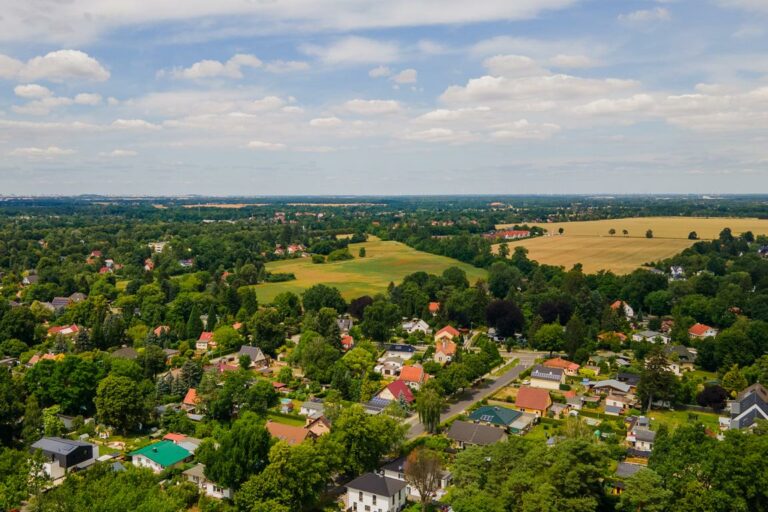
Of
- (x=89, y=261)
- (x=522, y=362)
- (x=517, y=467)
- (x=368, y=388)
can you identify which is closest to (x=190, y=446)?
(x=368, y=388)

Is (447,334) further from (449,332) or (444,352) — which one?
(444,352)

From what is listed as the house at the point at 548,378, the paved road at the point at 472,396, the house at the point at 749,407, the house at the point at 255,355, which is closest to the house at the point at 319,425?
the paved road at the point at 472,396

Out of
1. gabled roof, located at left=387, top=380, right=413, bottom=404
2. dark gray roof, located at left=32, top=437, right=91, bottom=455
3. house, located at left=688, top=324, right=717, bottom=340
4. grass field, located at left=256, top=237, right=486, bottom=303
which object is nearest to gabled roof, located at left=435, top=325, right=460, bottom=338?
gabled roof, located at left=387, top=380, right=413, bottom=404

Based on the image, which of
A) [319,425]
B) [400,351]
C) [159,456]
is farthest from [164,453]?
[400,351]

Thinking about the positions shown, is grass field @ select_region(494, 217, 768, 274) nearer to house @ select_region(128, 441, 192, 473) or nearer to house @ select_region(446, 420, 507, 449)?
house @ select_region(446, 420, 507, 449)

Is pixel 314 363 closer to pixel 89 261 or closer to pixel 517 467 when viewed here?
pixel 517 467
